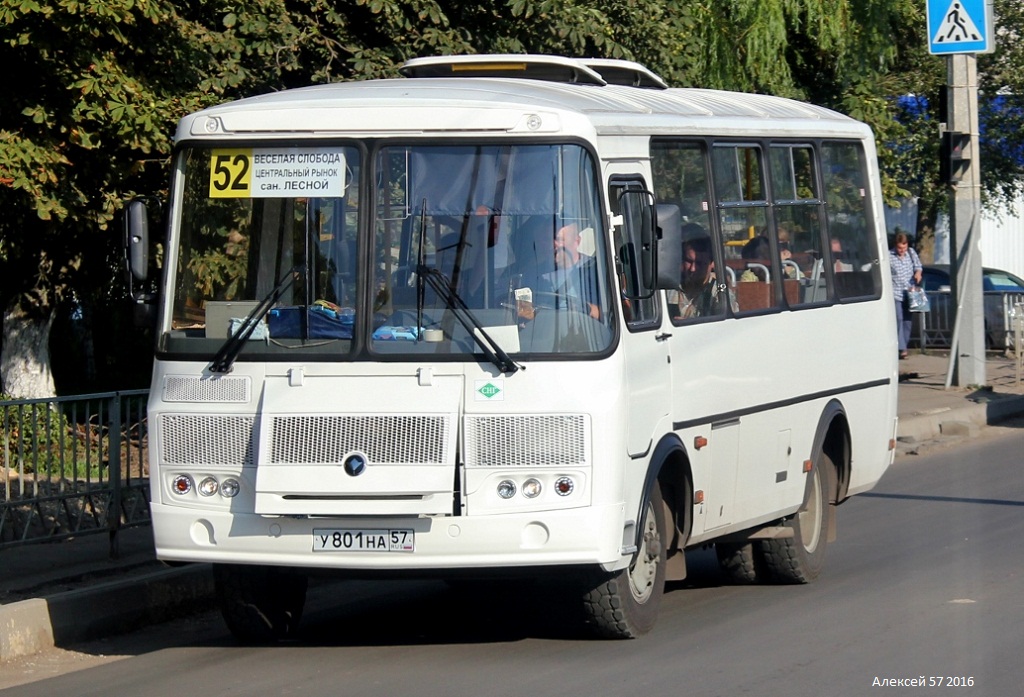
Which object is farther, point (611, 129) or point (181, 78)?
point (181, 78)

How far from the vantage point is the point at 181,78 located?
1332 cm

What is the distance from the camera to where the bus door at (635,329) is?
763 centimetres

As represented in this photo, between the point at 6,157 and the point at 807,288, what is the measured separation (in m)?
5.92

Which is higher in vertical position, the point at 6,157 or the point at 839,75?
the point at 839,75

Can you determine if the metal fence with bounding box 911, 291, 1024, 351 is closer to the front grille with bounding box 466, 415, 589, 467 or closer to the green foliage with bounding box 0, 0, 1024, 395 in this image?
the green foliage with bounding box 0, 0, 1024, 395

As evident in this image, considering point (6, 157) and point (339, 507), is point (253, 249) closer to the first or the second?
point (339, 507)

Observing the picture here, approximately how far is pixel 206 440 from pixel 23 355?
9.92 metres

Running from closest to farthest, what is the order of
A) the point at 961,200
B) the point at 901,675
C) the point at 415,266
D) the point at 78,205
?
the point at 901,675, the point at 415,266, the point at 78,205, the point at 961,200

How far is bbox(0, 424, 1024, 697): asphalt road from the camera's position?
279 inches

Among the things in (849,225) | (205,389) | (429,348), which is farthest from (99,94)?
(429,348)

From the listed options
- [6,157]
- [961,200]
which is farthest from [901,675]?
[961,200]

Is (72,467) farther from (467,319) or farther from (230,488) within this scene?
(467,319)

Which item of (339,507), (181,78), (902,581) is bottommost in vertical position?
(902,581)

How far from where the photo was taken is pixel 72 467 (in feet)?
31.6
